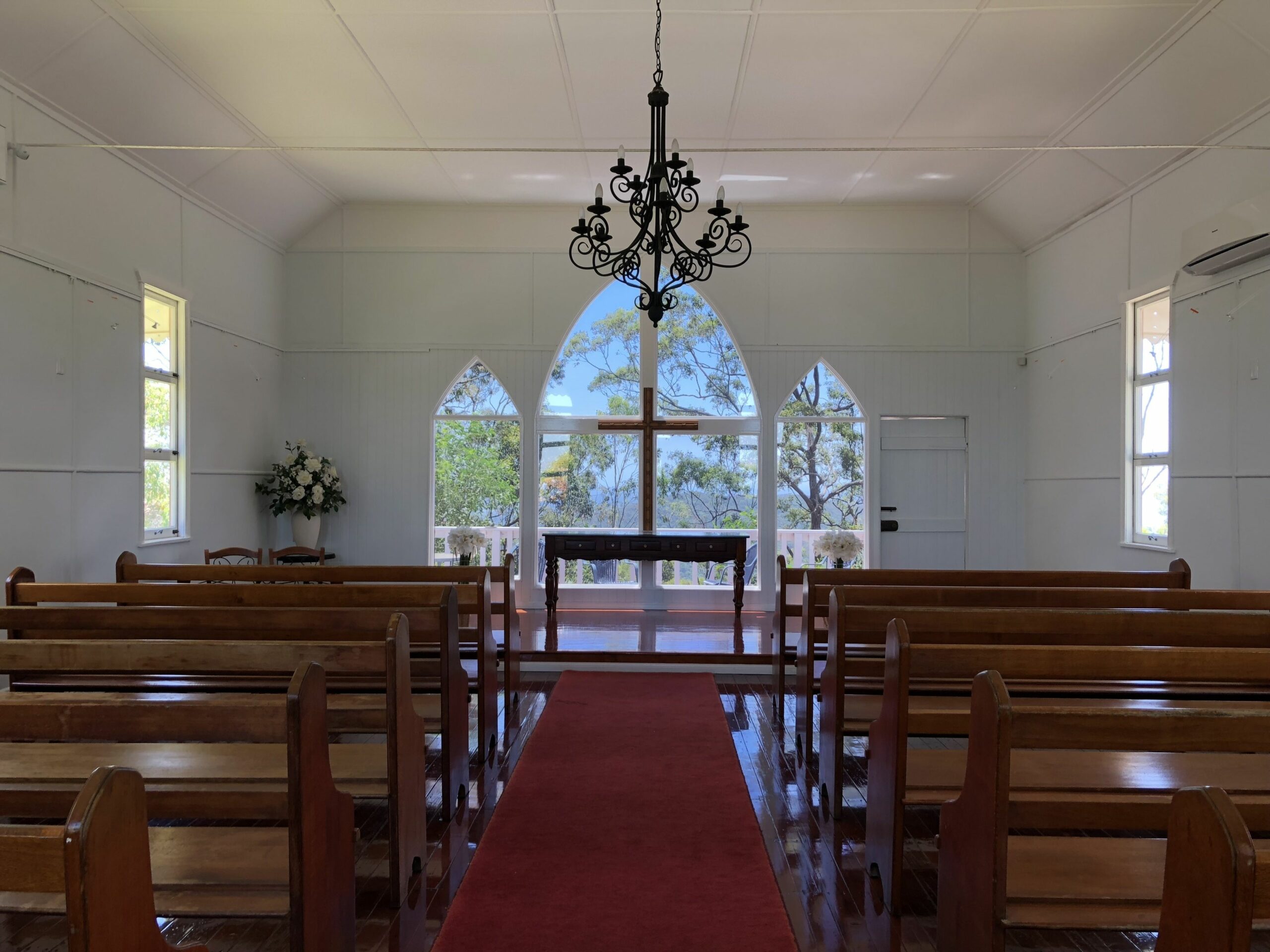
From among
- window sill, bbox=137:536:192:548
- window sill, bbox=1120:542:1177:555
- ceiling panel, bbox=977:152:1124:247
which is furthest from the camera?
ceiling panel, bbox=977:152:1124:247

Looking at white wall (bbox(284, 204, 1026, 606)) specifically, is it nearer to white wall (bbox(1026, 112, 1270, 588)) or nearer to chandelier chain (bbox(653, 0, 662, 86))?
white wall (bbox(1026, 112, 1270, 588))

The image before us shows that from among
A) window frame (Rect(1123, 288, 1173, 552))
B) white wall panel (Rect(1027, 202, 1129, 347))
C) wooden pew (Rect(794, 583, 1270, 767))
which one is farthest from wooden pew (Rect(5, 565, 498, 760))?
white wall panel (Rect(1027, 202, 1129, 347))

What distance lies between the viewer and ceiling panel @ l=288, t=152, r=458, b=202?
6.86 meters

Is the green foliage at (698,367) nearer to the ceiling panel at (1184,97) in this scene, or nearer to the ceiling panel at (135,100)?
the ceiling panel at (1184,97)

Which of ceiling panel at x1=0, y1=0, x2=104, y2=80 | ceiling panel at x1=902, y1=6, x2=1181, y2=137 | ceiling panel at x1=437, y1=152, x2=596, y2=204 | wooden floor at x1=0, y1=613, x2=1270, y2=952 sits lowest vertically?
wooden floor at x1=0, y1=613, x2=1270, y2=952

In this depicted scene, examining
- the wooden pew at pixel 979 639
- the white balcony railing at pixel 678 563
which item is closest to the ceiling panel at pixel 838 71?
the wooden pew at pixel 979 639

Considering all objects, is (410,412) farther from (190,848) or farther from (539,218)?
(190,848)

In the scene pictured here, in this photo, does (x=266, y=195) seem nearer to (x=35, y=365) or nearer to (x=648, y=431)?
(x=35, y=365)

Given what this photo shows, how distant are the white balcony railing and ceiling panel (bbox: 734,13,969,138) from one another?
3577 mm

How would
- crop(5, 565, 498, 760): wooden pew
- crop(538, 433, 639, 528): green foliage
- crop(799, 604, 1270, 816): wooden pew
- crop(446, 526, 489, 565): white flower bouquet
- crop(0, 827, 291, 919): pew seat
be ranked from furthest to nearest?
1. crop(538, 433, 639, 528): green foliage
2. crop(446, 526, 489, 565): white flower bouquet
3. crop(5, 565, 498, 760): wooden pew
4. crop(799, 604, 1270, 816): wooden pew
5. crop(0, 827, 291, 919): pew seat

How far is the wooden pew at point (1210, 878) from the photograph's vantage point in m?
1.05

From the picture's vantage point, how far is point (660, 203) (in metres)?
3.92

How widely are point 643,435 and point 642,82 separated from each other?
11.1 feet

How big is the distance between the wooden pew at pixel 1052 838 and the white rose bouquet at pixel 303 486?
21.4 ft
